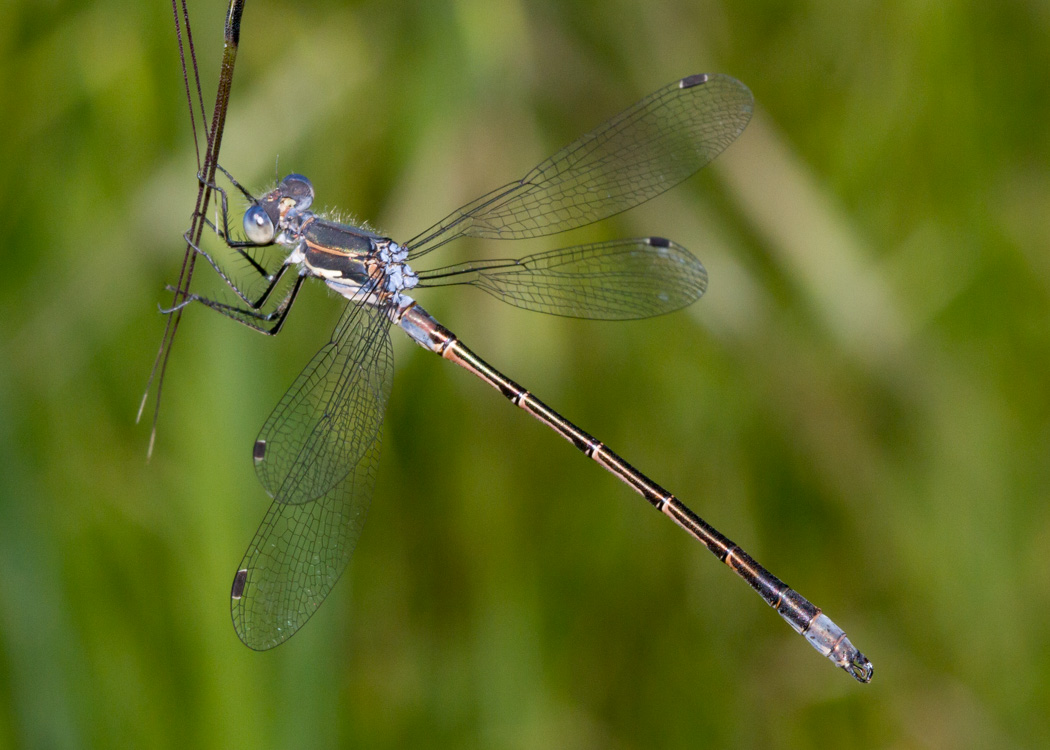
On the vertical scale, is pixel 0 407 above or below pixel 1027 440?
below

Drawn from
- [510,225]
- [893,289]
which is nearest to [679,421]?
[893,289]

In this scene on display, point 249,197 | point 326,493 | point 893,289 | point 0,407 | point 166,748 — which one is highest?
point 893,289

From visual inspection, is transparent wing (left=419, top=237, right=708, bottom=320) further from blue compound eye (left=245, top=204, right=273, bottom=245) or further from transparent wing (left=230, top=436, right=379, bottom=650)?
transparent wing (left=230, top=436, right=379, bottom=650)

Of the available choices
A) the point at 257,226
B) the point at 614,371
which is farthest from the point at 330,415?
the point at 614,371

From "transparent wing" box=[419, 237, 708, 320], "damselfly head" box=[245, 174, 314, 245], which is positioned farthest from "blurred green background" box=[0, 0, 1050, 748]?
"damselfly head" box=[245, 174, 314, 245]

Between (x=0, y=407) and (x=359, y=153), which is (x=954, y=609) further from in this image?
(x=0, y=407)

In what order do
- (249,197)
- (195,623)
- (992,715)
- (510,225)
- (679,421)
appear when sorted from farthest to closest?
(679,421) < (992,715) < (510,225) < (195,623) < (249,197)

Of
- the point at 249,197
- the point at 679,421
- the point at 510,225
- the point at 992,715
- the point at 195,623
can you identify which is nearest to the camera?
the point at 249,197
